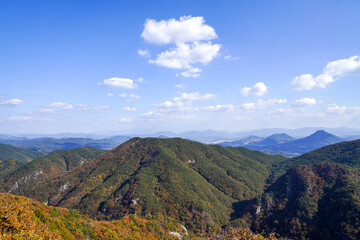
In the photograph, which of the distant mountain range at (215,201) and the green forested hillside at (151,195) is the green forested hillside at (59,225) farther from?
the green forested hillside at (151,195)

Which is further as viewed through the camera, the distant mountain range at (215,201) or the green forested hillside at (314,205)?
the distant mountain range at (215,201)

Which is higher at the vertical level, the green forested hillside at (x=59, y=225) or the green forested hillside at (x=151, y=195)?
the green forested hillside at (x=59, y=225)

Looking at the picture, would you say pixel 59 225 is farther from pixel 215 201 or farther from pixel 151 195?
pixel 215 201

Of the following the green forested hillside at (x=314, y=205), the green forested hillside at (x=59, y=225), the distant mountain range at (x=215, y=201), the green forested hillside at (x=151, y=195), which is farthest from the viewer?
the green forested hillside at (x=151, y=195)

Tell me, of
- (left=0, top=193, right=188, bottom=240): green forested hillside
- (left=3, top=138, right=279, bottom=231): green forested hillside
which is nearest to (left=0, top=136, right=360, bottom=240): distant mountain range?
(left=3, top=138, right=279, bottom=231): green forested hillside

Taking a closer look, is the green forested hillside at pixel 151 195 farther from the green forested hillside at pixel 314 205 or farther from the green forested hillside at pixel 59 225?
the green forested hillside at pixel 314 205

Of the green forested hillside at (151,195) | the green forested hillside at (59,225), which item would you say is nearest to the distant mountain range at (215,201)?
the green forested hillside at (151,195)

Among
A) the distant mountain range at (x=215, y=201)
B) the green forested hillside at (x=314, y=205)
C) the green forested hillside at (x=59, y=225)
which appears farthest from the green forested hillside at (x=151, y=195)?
the green forested hillside at (x=314, y=205)

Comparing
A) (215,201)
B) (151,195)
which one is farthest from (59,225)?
(215,201)

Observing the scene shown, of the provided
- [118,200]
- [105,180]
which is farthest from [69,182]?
[118,200]

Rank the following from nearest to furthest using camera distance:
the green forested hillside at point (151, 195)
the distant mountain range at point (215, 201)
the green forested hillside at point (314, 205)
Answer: the green forested hillside at point (314, 205), the distant mountain range at point (215, 201), the green forested hillside at point (151, 195)

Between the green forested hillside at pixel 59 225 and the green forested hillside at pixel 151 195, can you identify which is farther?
the green forested hillside at pixel 151 195
